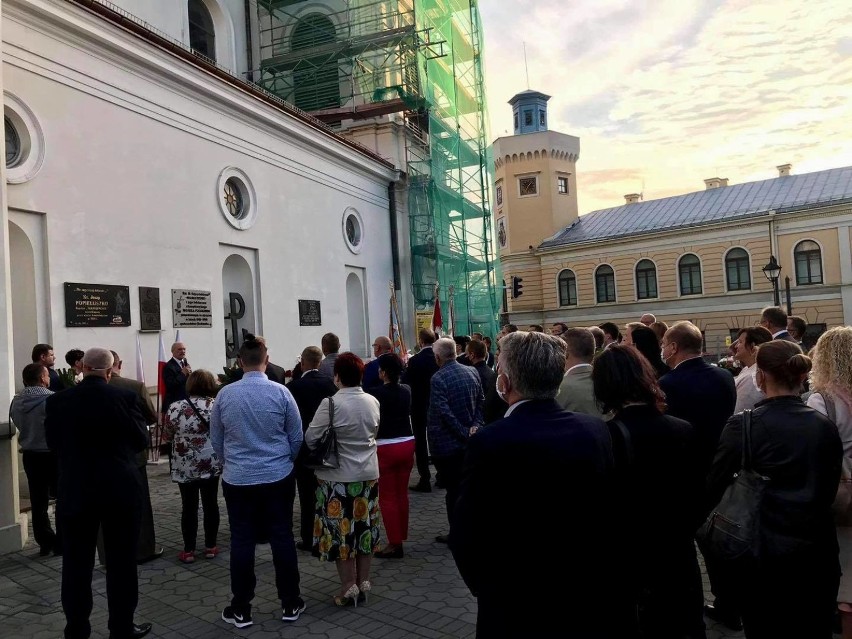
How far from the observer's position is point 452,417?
606cm

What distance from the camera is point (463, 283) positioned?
23.7 meters

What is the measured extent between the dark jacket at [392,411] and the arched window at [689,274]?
3386 centimetres

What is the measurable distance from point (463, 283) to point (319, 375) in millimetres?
17885

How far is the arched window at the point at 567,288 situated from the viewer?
4048 cm

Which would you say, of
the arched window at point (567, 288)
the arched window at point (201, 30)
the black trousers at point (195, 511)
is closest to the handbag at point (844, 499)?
the black trousers at point (195, 511)

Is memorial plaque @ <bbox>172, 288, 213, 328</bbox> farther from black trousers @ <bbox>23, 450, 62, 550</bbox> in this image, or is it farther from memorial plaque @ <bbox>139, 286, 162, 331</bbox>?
black trousers @ <bbox>23, 450, 62, 550</bbox>

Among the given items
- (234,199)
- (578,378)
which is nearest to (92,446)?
(578,378)

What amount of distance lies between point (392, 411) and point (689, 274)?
34304 mm

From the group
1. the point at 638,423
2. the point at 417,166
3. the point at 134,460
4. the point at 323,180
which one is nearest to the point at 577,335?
the point at 638,423

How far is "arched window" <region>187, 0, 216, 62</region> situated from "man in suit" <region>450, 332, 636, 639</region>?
66.1 ft

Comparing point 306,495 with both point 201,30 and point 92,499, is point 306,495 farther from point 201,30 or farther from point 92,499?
point 201,30

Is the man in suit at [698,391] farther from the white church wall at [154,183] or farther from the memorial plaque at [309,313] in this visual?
the memorial plaque at [309,313]

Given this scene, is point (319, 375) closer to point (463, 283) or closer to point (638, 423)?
point (638, 423)

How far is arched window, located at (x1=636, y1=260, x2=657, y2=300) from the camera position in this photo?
37.7 meters
